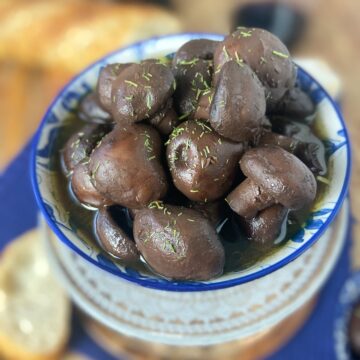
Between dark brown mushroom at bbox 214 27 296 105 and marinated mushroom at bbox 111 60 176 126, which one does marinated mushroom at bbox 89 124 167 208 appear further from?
dark brown mushroom at bbox 214 27 296 105

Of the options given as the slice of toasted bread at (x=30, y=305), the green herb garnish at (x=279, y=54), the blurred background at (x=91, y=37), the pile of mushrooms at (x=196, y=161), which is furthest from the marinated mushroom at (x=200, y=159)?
the blurred background at (x=91, y=37)

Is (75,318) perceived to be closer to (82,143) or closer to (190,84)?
(82,143)

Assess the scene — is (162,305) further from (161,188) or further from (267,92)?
(267,92)

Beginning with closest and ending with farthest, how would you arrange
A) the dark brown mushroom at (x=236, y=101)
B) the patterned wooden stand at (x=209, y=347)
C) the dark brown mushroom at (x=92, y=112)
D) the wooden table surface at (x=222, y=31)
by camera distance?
the dark brown mushroom at (x=236, y=101)
the dark brown mushroom at (x=92, y=112)
the patterned wooden stand at (x=209, y=347)
the wooden table surface at (x=222, y=31)

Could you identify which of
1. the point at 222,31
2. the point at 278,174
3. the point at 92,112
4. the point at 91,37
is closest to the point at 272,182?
the point at 278,174

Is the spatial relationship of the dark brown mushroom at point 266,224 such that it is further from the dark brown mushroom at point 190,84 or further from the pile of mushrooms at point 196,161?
the dark brown mushroom at point 190,84

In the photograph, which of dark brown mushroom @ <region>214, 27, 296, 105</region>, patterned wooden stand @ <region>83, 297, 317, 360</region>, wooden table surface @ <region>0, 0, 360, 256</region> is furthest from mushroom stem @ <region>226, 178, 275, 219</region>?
wooden table surface @ <region>0, 0, 360, 256</region>
